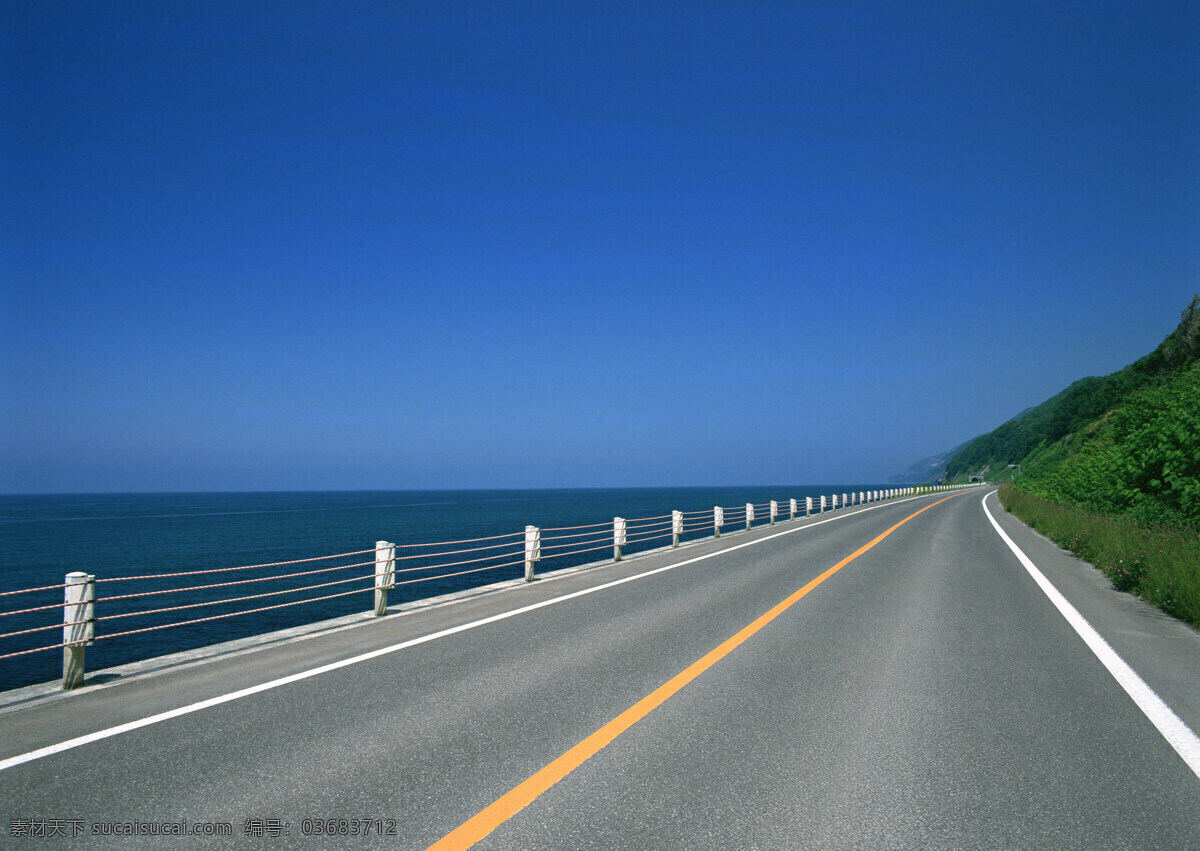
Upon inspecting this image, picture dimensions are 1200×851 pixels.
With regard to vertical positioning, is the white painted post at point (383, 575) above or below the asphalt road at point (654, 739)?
above

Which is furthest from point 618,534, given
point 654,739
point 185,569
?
point 185,569

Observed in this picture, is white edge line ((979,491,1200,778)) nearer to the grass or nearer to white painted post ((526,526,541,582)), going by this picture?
the grass

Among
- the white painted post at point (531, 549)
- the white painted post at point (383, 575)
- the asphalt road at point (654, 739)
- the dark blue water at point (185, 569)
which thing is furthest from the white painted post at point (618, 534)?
the asphalt road at point (654, 739)

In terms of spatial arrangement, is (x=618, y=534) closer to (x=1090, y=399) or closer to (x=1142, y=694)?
(x=1142, y=694)

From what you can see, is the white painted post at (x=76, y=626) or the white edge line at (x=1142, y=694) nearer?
the white edge line at (x=1142, y=694)

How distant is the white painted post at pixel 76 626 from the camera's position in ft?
20.3

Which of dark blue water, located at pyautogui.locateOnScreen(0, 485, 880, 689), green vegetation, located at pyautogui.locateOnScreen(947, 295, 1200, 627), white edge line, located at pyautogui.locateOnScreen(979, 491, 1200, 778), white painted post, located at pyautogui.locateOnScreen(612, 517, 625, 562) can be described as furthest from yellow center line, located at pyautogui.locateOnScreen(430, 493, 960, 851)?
white painted post, located at pyautogui.locateOnScreen(612, 517, 625, 562)

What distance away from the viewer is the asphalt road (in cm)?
355

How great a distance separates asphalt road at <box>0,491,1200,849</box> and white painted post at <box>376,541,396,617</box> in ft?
3.08

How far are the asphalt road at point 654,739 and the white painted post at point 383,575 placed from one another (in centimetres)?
94

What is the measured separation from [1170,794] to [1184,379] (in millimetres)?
20190

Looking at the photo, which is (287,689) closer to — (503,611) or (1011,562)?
(503,611)

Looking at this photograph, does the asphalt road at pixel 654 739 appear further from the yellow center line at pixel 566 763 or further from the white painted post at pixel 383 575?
the white painted post at pixel 383 575

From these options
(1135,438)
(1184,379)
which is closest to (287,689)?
(1135,438)
